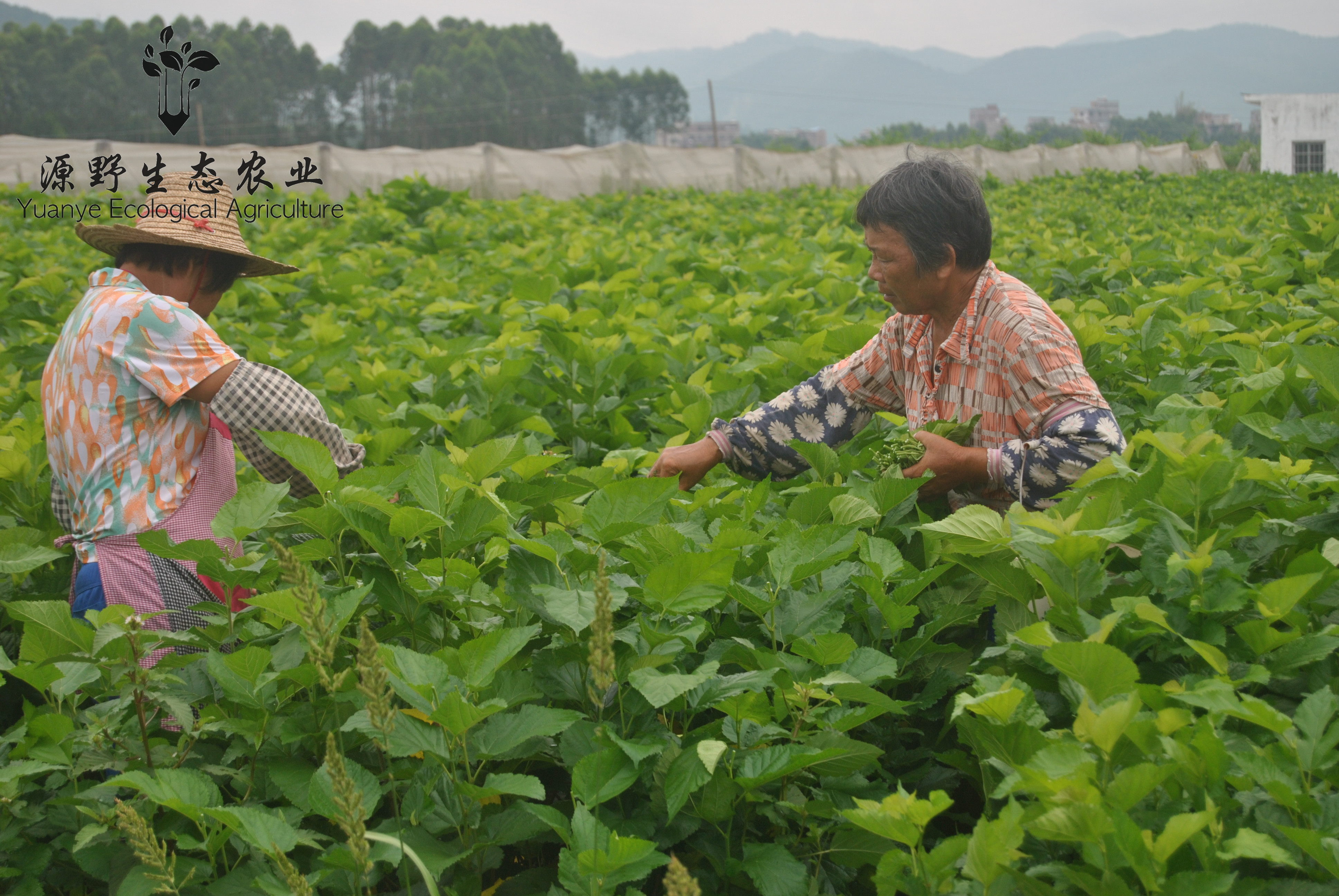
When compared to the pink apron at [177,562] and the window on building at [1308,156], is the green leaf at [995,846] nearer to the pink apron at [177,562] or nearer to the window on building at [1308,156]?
the pink apron at [177,562]

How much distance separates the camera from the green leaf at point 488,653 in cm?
144

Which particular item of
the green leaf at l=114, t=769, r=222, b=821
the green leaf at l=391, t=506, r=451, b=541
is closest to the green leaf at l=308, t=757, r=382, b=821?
the green leaf at l=114, t=769, r=222, b=821

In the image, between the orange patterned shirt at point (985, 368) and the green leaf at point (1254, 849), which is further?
Answer: the orange patterned shirt at point (985, 368)

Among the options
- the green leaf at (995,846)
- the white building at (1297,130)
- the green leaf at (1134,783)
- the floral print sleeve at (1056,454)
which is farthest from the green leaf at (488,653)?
the white building at (1297,130)

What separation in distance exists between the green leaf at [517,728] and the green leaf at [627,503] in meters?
0.39

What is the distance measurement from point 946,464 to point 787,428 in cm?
59

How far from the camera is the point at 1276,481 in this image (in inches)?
71.4

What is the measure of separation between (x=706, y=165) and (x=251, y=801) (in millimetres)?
18755

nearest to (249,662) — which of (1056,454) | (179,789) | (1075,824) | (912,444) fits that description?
(179,789)

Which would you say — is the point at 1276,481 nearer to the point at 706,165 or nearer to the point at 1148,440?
the point at 1148,440

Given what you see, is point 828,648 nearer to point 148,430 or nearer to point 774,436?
point 774,436

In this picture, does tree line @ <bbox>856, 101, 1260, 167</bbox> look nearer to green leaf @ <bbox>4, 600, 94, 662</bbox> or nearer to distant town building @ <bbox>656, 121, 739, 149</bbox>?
distant town building @ <bbox>656, 121, 739, 149</bbox>

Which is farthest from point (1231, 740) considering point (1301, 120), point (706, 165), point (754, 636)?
point (1301, 120)

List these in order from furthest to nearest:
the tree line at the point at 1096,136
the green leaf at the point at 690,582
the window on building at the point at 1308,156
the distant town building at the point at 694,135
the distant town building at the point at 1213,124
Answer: the distant town building at the point at 1213,124 < the distant town building at the point at 694,135 < the window on building at the point at 1308,156 < the tree line at the point at 1096,136 < the green leaf at the point at 690,582
